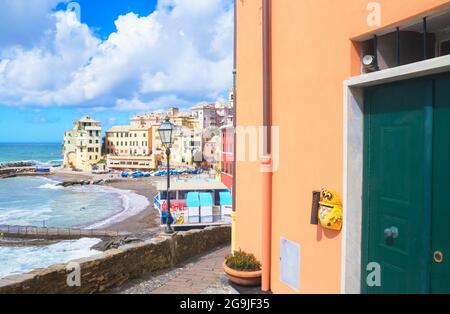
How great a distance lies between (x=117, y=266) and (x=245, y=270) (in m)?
2.45

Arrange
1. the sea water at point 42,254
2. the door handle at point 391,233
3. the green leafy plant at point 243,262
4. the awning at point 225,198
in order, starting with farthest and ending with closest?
the awning at point 225,198, the sea water at point 42,254, the green leafy plant at point 243,262, the door handle at point 391,233

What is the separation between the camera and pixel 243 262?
5.40 metres

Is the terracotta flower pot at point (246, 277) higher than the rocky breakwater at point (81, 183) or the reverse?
higher

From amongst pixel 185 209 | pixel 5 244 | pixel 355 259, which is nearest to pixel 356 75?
pixel 355 259

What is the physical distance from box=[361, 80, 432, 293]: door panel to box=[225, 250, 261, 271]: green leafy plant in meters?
2.10

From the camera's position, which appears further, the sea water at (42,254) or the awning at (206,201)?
the awning at (206,201)

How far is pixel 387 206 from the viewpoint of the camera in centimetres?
328

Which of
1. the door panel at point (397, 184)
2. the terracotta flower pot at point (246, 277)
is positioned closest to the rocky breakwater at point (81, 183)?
the terracotta flower pot at point (246, 277)

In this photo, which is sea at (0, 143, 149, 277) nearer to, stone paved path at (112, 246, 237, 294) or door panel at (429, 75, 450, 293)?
stone paved path at (112, 246, 237, 294)

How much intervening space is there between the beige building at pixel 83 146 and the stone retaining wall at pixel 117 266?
270 ft

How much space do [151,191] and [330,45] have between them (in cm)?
5129

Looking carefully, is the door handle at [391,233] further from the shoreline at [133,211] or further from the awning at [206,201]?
the shoreline at [133,211]

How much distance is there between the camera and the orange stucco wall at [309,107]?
3.56 meters
